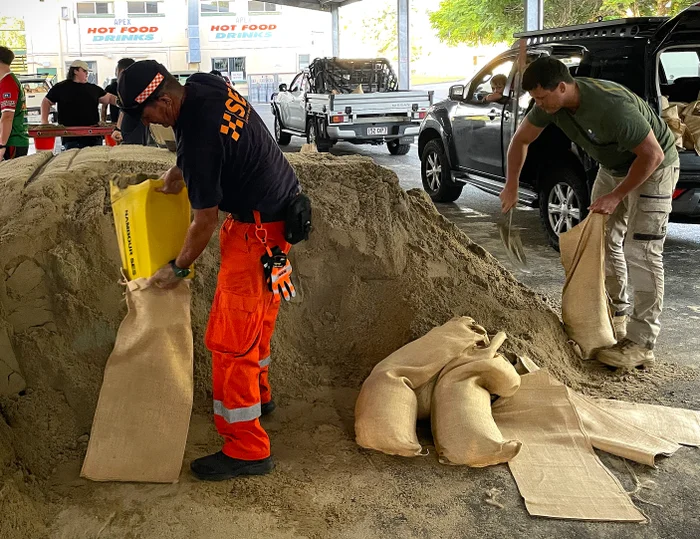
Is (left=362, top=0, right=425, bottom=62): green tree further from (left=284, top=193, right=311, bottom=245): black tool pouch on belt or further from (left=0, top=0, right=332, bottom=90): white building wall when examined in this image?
(left=284, top=193, right=311, bottom=245): black tool pouch on belt

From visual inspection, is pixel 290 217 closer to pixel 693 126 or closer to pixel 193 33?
pixel 693 126

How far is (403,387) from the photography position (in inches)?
151

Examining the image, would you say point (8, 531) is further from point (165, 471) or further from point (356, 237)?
point (356, 237)

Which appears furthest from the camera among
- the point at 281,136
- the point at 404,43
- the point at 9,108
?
the point at 404,43

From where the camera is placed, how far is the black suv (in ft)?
22.0

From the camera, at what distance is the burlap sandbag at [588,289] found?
15.8ft

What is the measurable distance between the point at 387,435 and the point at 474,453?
1.39 feet

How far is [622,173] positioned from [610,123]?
47 cm

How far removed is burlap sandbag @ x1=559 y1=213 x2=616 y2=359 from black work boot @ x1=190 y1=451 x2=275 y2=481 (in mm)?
2421

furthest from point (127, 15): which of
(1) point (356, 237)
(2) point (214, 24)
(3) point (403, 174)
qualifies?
(1) point (356, 237)

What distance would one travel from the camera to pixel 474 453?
11.6ft

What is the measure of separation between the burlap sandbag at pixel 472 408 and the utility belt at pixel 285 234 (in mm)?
1002

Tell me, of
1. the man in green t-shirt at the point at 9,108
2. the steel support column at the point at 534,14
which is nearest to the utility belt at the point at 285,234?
the man in green t-shirt at the point at 9,108

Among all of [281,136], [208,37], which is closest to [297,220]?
[281,136]
